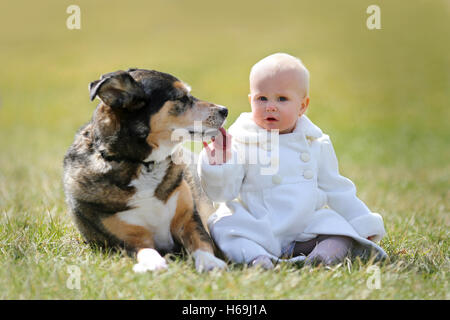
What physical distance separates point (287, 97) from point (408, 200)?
3528mm

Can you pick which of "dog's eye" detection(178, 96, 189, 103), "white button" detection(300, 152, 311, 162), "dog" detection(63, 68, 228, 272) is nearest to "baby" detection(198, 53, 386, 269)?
"white button" detection(300, 152, 311, 162)

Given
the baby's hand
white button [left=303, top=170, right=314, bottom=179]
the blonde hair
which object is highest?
the blonde hair

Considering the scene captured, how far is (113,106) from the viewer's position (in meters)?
3.70

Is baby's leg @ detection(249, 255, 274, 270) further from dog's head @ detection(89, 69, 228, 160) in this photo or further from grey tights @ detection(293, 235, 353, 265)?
dog's head @ detection(89, 69, 228, 160)

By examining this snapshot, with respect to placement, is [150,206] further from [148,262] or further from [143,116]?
[143,116]

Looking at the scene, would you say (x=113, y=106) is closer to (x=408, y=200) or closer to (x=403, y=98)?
(x=408, y=200)

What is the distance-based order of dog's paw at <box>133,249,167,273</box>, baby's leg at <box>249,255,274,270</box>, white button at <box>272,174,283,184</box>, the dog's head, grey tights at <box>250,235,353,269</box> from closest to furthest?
dog's paw at <box>133,249,167,273</box> → baby's leg at <box>249,255,274,270</box> → the dog's head → grey tights at <box>250,235,353,269</box> → white button at <box>272,174,283,184</box>

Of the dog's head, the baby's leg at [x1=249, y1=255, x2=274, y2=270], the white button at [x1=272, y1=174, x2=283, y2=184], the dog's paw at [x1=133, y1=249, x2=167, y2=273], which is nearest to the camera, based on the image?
the dog's paw at [x1=133, y1=249, x2=167, y2=273]

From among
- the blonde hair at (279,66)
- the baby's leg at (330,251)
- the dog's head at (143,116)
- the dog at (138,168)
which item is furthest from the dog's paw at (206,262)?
the blonde hair at (279,66)

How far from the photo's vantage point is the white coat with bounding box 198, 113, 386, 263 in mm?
3838

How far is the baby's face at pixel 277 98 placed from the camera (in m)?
3.86

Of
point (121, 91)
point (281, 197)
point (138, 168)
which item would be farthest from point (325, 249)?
point (121, 91)

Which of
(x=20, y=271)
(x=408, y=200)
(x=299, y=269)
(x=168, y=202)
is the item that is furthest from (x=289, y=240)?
(x=408, y=200)

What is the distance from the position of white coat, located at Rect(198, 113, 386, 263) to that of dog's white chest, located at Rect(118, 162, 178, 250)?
0.91 ft
